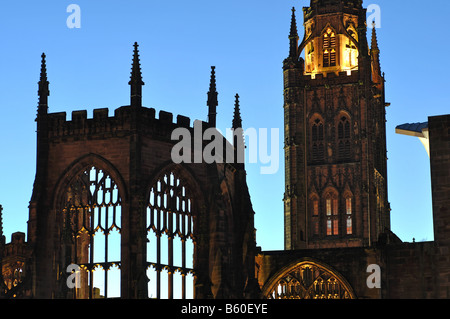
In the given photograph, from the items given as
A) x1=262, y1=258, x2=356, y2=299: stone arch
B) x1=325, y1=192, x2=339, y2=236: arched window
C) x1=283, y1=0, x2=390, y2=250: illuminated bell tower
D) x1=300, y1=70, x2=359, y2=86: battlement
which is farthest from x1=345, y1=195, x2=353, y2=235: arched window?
x1=262, y1=258, x2=356, y2=299: stone arch

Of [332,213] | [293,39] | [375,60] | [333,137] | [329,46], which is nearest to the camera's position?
[332,213]

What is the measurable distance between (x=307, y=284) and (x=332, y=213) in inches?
1756

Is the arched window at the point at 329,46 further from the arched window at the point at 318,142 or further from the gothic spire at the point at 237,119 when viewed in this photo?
the gothic spire at the point at 237,119

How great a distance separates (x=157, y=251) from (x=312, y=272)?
733 inches

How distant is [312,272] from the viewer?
2756 inches

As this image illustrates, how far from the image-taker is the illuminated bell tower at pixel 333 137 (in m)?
111

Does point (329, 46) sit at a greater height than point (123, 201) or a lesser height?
greater

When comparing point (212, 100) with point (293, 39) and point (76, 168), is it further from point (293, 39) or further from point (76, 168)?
point (293, 39)

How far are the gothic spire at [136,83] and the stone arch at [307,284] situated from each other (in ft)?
49.7

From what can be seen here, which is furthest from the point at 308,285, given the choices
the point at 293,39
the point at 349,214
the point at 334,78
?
the point at 293,39

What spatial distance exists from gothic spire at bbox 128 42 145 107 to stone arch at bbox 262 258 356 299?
15.1 m

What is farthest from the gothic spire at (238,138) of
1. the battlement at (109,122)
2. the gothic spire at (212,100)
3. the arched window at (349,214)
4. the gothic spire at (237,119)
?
the arched window at (349,214)

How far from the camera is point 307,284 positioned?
68.1 meters
